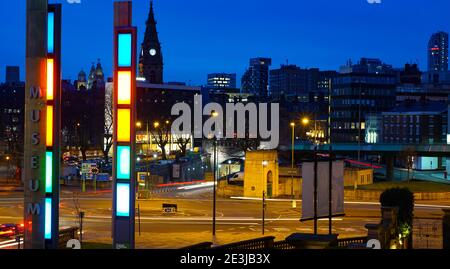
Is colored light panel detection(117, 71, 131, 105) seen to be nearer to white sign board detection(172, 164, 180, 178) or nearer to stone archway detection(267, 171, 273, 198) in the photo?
stone archway detection(267, 171, 273, 198)

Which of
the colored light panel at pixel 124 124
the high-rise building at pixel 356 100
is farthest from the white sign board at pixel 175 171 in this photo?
the colored light panel at pixel 124 124

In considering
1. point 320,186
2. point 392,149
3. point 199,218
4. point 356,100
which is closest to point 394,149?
point 392,149

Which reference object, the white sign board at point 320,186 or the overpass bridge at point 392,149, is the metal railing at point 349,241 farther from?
the overpass bridge at point 392,149

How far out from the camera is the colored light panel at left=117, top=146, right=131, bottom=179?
19922mm

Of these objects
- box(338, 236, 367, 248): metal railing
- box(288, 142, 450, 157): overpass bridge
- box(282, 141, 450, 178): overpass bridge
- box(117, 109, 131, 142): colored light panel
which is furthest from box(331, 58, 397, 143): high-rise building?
box(117, 109, 131, 142): colored light panel

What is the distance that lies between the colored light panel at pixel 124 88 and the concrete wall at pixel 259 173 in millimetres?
46985

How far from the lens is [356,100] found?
141m

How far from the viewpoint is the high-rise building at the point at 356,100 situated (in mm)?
139500

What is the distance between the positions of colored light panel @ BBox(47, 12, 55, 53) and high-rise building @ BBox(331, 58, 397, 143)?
123389 millimetres

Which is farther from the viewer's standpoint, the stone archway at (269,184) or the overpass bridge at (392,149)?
the overpass bridge at (392,149)

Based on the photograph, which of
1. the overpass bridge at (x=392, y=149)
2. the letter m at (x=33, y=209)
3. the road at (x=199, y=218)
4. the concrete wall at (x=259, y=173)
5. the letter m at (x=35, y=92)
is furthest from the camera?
the overpass bridge at (x=392, y=149)

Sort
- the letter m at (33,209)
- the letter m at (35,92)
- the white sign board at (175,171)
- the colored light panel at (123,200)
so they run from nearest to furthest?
the letter m at (35,92)
the letter m at (33,209)
the colored light panel at (123,200)
the white sign board at (175,171)
